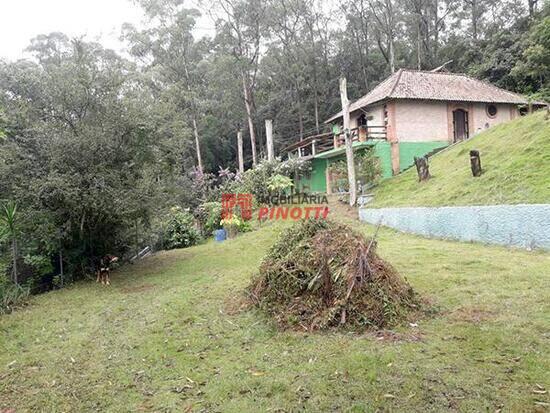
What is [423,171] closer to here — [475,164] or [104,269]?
[475,164]

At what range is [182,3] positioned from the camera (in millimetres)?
29516

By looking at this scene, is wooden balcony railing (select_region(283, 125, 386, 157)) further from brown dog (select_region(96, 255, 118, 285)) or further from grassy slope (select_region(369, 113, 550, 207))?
brown dog (select_region(96, 255, 118, 285))

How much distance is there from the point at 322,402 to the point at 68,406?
2.41m

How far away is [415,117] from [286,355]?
17882mm

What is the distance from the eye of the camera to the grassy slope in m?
9.86

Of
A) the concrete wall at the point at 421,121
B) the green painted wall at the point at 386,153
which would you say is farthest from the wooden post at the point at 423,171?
the concrete wall at the point at 421,121

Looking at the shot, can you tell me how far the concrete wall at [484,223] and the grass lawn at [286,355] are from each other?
22.3 inches

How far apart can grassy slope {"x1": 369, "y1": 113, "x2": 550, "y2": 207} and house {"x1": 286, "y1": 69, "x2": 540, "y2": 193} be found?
2178 mm

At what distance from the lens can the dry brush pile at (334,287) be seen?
204 inches

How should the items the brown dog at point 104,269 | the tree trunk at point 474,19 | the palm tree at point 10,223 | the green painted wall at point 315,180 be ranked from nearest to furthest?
the palm tree at point 10,223 < the brown dog at point 104,269 < the green painted wall at point 315,180 < the tree trunk at point 474,19

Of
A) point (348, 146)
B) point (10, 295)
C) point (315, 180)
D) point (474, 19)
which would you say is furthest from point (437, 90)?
point (10, 295)

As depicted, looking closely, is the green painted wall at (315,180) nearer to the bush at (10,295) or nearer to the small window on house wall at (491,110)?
the small window on house wall at (491,110)

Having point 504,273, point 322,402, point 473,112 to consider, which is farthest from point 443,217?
point 473,112

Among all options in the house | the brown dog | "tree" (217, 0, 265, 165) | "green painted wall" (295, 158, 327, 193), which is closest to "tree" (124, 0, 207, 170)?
"tree" (217, 0, 265, 165)
